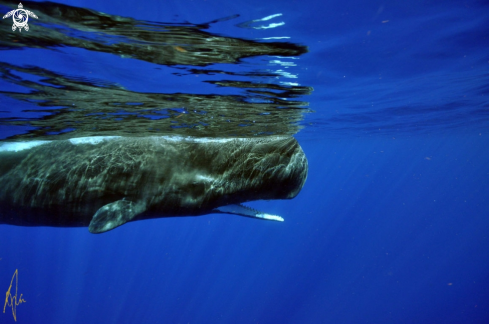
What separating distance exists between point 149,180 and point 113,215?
0.68 m

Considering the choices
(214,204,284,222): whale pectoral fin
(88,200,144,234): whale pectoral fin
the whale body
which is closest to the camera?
(88,200,144,234): whale pectoral fin

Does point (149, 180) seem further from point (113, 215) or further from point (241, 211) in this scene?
point (241, 211)

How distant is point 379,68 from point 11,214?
966 cm

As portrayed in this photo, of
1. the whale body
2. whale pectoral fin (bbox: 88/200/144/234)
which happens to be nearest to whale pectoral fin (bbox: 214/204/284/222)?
the whale body

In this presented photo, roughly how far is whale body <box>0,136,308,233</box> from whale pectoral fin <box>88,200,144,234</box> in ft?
0.05

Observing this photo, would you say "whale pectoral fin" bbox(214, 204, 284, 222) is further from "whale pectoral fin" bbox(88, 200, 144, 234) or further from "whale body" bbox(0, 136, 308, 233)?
"whale pectoral fin" bbox(88, 200, 144, 234)

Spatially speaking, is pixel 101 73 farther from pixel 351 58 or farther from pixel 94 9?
pixel 351 58

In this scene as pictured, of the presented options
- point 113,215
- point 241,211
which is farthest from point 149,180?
point 241,211

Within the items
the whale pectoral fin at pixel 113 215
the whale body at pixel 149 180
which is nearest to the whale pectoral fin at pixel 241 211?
the whale body at pixel 149 180

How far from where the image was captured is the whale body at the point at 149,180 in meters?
3.81

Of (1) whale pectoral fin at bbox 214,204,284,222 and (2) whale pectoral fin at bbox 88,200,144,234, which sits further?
(1) whale pectoral fin at bbox 214,204,284,222

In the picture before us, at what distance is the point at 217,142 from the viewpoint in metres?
4.52

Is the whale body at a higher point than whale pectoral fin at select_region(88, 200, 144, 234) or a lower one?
higher

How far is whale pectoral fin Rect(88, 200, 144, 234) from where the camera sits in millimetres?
3218
